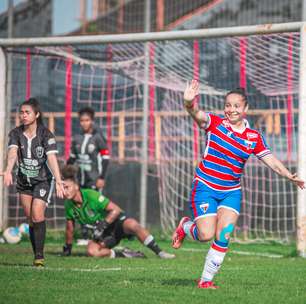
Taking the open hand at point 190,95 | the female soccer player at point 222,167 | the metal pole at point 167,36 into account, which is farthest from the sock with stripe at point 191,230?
the metal pole at point 167,36

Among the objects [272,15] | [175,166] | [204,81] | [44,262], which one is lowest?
[44,262]

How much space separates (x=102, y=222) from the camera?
11.2m

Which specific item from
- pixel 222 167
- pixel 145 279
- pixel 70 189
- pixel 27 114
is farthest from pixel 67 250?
pixel 222 167

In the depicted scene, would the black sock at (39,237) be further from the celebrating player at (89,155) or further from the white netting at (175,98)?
the white netting at (175,98)

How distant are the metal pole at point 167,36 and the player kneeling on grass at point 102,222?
7.69 feet

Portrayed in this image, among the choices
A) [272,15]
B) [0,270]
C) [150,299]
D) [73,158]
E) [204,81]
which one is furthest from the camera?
[272,15]

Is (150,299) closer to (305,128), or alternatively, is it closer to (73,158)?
(305,128)

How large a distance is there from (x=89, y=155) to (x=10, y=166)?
443cm

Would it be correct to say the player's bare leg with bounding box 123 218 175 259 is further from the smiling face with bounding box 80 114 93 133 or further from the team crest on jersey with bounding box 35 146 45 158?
the smiling face with bounding box 80 114 93 133

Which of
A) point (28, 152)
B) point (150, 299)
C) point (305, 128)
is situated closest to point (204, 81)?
point (305, 128)

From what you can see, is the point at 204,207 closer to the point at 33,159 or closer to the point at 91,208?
the point at 33,159

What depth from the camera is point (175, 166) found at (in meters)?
16.2

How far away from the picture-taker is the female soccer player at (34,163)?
31.9 feet

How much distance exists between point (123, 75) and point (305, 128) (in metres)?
5.43
